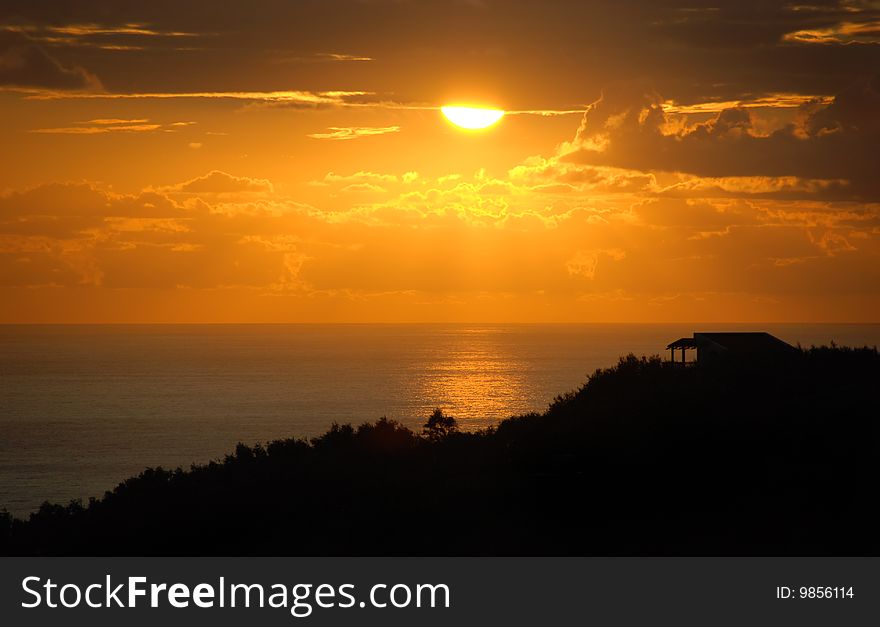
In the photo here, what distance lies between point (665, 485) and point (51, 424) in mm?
118335

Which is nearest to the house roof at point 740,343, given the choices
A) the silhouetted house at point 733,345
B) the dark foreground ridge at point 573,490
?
the silhouetted house at point 733,345

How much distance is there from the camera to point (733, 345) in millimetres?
59625

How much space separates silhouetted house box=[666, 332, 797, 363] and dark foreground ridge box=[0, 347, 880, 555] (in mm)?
6353

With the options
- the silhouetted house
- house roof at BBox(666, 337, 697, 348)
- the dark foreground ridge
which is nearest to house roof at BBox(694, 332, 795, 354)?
the silhouetted house

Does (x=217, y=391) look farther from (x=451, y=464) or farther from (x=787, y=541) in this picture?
(x=787, y=541)

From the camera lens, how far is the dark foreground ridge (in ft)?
105

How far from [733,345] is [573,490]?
26.5 m

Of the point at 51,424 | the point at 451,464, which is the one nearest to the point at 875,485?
the point at 451,464

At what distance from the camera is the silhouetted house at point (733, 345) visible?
57.2m

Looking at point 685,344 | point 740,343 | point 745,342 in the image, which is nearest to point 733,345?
point 740,343
